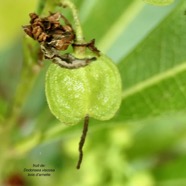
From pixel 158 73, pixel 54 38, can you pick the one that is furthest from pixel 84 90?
pixel 158 73

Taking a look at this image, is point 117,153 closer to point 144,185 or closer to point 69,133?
point 144,185

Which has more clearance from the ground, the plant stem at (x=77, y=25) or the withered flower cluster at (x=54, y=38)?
the plant stem at (x=77, y=25)

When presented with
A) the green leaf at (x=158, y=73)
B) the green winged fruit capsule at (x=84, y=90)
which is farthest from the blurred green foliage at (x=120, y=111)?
the green winged fruit capsule at (x=84, y=90)

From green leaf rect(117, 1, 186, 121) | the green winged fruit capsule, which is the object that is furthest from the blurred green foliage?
the green winged fruit capsule

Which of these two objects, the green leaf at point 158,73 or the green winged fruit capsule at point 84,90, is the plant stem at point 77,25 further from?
the green leaf at point 158,73

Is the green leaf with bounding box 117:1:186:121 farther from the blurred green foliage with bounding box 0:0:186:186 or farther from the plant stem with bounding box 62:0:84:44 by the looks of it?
the plant stem with bounding box 62:0:84:44

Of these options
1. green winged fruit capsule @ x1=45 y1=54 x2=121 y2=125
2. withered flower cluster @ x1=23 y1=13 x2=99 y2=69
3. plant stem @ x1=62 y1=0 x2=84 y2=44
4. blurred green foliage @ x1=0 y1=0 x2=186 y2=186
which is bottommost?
blurred green foliage @ x1=0 y1=0 x2=186 y2=186

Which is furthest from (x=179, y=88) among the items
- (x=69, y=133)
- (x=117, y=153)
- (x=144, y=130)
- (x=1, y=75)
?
(x=1, y=75)
